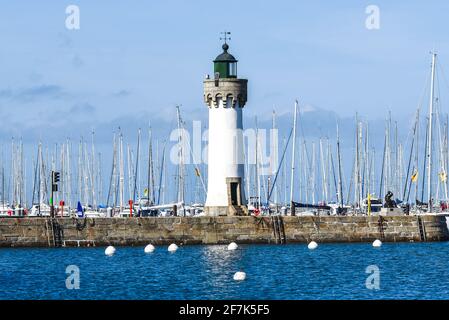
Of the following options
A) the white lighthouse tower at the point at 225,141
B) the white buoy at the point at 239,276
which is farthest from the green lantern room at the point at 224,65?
the white buoy at the point at 239,276

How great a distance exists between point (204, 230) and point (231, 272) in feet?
42.2

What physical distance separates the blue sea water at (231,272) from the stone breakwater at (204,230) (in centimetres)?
70

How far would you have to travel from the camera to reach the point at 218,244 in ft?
239

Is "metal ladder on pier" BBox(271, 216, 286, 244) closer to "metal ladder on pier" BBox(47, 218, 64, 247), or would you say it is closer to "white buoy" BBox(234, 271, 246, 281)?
"metal ladder on pier" BBox(47, 218, 64, 247)

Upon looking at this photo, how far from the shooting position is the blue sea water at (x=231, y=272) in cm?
5269

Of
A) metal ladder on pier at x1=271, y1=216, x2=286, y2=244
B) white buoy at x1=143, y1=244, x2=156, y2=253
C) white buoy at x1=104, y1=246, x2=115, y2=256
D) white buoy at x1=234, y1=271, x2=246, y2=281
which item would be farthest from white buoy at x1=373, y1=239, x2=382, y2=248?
white buoy at x1=234, y1=271, x2=246, y2=281

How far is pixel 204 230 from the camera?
2879 inches

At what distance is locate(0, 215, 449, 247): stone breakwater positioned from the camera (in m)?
72.4

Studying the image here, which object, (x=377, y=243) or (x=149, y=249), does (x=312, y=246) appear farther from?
(x=149, y=249)

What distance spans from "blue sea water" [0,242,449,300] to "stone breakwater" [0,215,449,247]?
704 millimetres

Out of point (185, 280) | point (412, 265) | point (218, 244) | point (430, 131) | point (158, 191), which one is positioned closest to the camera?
point (185, 280)
